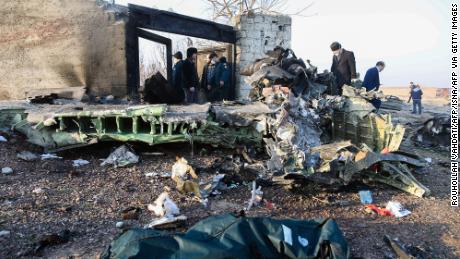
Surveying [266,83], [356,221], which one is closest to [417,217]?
[356,221]

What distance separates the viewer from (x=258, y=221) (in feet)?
9.19

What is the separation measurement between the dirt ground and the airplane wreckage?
0.87 ft

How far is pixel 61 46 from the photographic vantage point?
27.3 ft

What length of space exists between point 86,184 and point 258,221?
2587mm

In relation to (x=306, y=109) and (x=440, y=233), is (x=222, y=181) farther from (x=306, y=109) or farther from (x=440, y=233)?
(x=440, y=233)

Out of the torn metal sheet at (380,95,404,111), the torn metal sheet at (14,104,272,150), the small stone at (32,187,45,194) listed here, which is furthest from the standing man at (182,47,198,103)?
the torn metal sheet at (380,95,404,111)

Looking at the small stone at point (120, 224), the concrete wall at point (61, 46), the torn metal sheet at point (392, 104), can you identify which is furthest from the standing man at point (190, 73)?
the torn metal sheet at point (392, 104)

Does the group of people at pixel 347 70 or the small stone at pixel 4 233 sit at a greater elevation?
the group of people at pixel 347 70

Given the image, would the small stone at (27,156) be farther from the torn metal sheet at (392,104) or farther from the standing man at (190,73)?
the torn metal sheet at (392,104)

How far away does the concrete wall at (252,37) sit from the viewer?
10164mm

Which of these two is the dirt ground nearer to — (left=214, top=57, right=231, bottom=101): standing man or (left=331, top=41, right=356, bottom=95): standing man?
(left=331, top=41, right=356, bottom=95): standing man

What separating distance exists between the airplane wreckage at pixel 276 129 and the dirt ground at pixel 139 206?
0.87ft

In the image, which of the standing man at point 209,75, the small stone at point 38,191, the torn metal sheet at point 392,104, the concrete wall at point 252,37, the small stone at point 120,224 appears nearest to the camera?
the small stone at point 120,224

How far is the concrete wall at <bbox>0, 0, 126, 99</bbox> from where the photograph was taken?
809 centimetres
